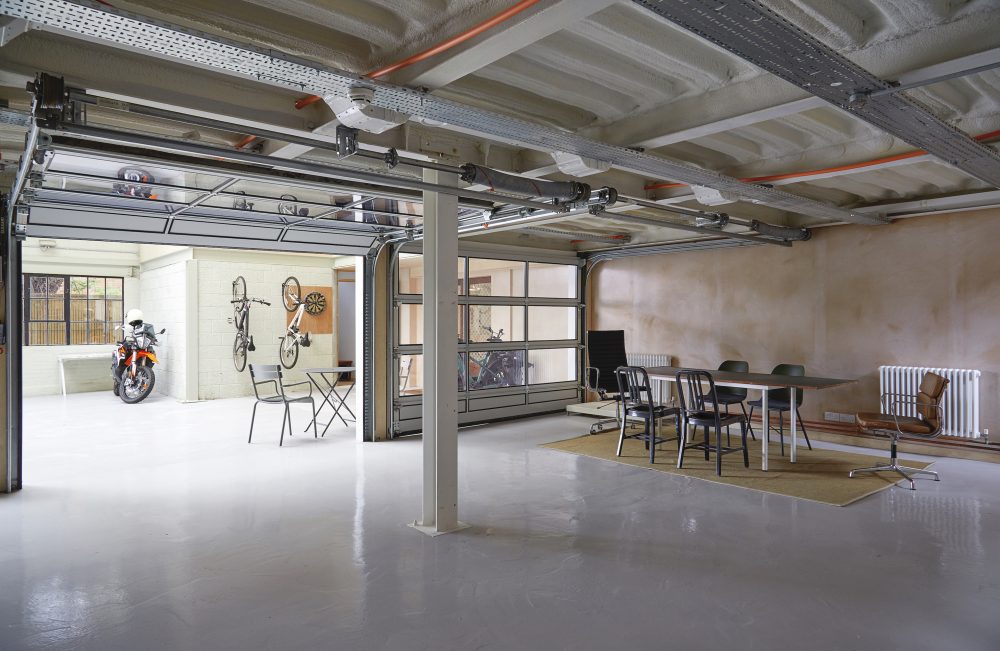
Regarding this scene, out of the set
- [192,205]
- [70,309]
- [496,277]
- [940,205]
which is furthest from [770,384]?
[70,309]

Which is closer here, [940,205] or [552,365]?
[940,205]

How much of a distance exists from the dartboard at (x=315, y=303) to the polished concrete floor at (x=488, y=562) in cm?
562

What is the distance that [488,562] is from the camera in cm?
342

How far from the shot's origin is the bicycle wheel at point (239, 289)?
10297 millimetres

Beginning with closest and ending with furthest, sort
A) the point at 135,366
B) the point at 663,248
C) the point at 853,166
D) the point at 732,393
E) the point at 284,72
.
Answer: the point at 284,72 < the point at 853,166 < the point at 732,393 < the point at 663,248 < the point at 135,366

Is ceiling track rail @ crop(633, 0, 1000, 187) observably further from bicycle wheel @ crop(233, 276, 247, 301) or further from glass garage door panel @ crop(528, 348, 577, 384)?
bicycle wheel @ crop(233, 276, 247, 301)

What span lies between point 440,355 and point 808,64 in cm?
240

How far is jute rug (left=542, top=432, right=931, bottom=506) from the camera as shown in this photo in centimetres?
479

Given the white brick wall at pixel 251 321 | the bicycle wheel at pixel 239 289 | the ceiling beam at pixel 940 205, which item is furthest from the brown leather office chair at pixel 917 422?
the bicycle wheel at pixel 239 289

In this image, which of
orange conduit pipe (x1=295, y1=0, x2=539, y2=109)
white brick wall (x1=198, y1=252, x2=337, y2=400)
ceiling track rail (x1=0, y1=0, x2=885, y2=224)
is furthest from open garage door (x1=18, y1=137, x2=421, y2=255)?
white brick wall (x1=198, y1=252, x2=337, y2=400)

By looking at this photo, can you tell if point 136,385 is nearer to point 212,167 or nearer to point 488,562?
point 212,167

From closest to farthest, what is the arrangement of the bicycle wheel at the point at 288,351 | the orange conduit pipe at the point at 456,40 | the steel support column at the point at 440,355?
the orange conduit pipe at the point at 456,40 → the steel support column at the point at 440,355 → the bicycle wheel at the point at 288,351

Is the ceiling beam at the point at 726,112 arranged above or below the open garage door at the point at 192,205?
above

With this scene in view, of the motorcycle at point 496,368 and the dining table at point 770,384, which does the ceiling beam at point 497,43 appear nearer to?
the dining table at point 770,384
